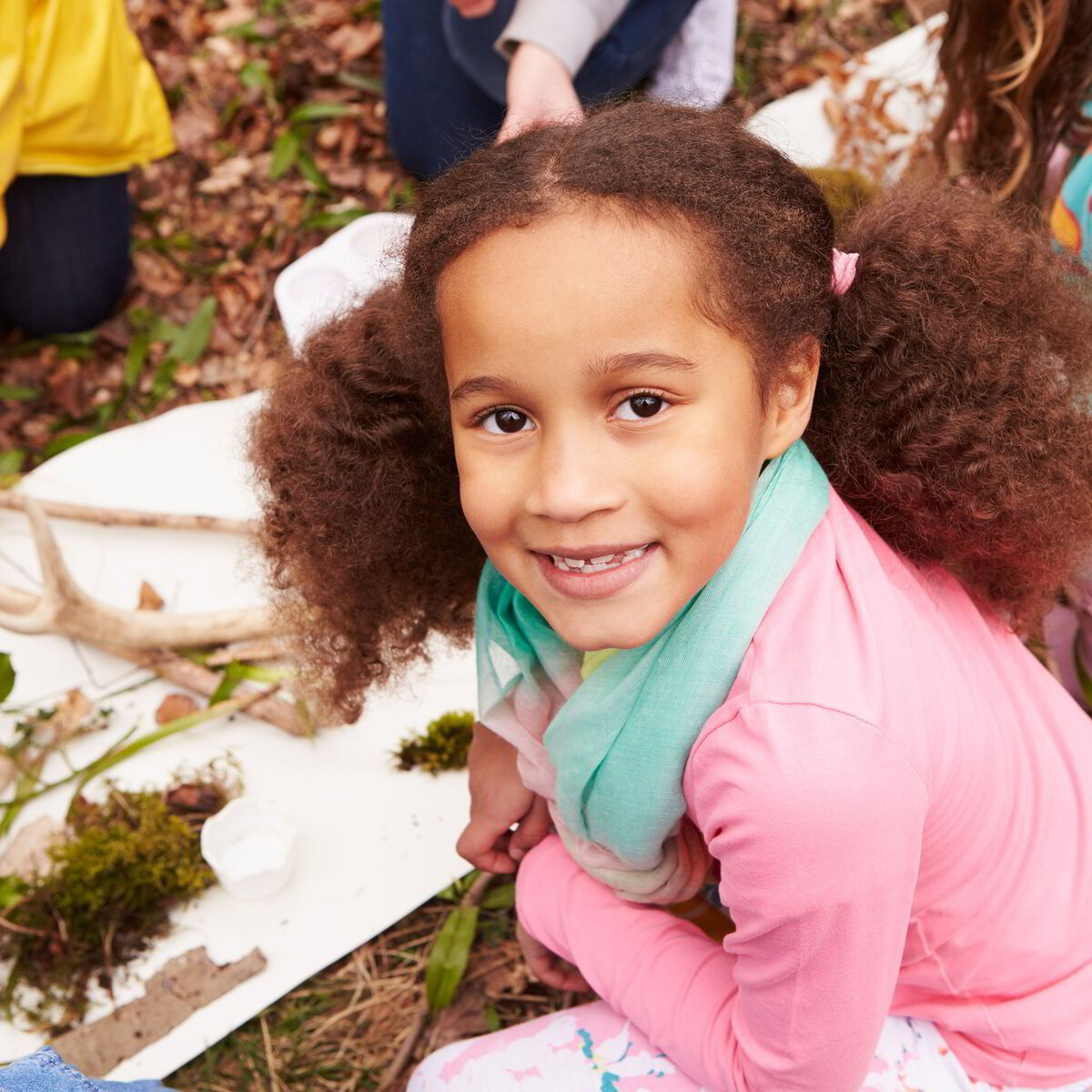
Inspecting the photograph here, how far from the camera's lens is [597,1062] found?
1576mm

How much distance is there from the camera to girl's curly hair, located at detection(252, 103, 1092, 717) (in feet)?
3.94

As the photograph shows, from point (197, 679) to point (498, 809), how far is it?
0.89m

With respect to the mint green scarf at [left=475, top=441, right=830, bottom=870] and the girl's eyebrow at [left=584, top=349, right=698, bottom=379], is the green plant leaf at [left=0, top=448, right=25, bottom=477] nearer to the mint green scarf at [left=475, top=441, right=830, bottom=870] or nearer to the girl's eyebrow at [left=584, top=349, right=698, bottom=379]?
the mint green scarf at [left=475, top=441, right=830, bottom=870]

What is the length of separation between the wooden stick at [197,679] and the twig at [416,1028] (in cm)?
48

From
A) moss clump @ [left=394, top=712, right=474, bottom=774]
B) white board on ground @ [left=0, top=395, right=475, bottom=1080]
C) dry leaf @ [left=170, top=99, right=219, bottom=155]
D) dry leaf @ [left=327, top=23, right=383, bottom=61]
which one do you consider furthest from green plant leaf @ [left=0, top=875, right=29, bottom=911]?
dry leaf @ [left=327, top=23, right=383, bottom=61]

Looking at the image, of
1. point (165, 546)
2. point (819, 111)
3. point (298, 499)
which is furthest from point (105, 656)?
point (819, 111)

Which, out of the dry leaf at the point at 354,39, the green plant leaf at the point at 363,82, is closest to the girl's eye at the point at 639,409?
the green plant leaf at the point at 363,82

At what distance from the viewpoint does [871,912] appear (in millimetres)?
1194

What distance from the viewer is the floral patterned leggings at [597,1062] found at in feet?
4.83

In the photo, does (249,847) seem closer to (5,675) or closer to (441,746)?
(441,746)

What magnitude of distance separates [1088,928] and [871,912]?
16.9 inches

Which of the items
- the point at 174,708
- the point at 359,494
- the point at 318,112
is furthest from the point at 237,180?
the point at 359,494

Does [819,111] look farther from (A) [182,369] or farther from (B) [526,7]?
(A) [182,369]

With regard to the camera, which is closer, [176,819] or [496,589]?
[496,589]
